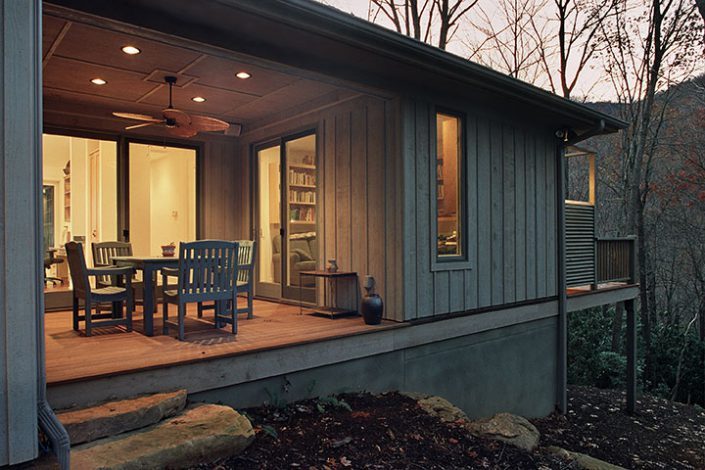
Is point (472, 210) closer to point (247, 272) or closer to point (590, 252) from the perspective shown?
point (247, 272)

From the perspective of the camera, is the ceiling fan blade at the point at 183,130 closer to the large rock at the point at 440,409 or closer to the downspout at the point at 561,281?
the large rock at the point at 440,409

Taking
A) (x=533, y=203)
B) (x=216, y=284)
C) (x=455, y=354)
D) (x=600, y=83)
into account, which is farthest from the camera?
(x=600, y=83)

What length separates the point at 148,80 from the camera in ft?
17.4

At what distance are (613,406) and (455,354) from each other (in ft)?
15.0

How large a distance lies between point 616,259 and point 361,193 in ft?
16.6

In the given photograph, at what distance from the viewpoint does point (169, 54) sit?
4.51m

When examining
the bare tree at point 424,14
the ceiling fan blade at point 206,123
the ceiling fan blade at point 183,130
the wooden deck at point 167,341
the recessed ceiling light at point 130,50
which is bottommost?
the wooden deck at point 167,341

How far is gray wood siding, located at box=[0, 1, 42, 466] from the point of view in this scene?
233 cm

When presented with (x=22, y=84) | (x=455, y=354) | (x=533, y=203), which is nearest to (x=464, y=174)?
(x=533, y=203)

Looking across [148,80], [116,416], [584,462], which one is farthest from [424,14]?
[116,416]

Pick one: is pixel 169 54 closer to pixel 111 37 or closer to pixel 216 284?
pixel 111 37

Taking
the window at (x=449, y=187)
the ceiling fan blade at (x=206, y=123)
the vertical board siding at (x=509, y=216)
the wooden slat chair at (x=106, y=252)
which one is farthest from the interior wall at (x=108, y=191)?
the vertical board siding at (x=509, y=216)

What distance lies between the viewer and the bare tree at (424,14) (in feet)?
41.2

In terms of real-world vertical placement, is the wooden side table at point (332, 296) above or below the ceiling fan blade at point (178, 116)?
below
